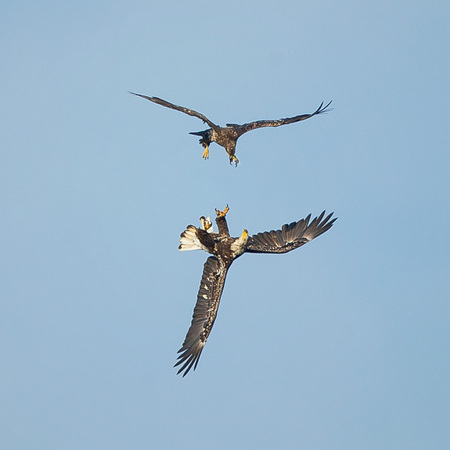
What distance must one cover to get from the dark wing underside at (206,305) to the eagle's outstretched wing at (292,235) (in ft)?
4.98

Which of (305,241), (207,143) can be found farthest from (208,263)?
(207,143)

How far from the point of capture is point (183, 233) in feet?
92.6

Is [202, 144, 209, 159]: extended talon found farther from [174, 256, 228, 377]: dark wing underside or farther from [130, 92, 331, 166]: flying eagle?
[174, 256, 228, 377]: dark wing underside

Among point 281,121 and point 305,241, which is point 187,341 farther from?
point 281,121

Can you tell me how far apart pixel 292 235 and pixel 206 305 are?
3.41 meters

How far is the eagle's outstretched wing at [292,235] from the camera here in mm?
29484

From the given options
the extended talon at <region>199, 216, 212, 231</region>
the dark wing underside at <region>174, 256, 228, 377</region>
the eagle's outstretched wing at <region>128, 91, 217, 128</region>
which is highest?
the eagle's outstretched wing at <region>128, 91, 217, 128</region>

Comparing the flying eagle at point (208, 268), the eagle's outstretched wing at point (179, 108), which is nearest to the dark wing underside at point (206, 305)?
the flying eagle at point (208, 268)

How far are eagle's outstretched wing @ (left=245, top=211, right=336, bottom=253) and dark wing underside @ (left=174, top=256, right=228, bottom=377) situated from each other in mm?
1519

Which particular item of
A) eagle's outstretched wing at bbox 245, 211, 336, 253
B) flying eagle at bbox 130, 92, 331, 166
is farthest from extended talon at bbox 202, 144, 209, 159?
eagle's outstretched wing at bbox 245, 211, 336, 253

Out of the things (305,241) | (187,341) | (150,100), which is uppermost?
(150,100)

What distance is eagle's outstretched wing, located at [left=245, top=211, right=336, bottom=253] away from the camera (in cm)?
2948

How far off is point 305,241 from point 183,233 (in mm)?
3342

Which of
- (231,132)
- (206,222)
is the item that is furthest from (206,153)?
(206,222)
